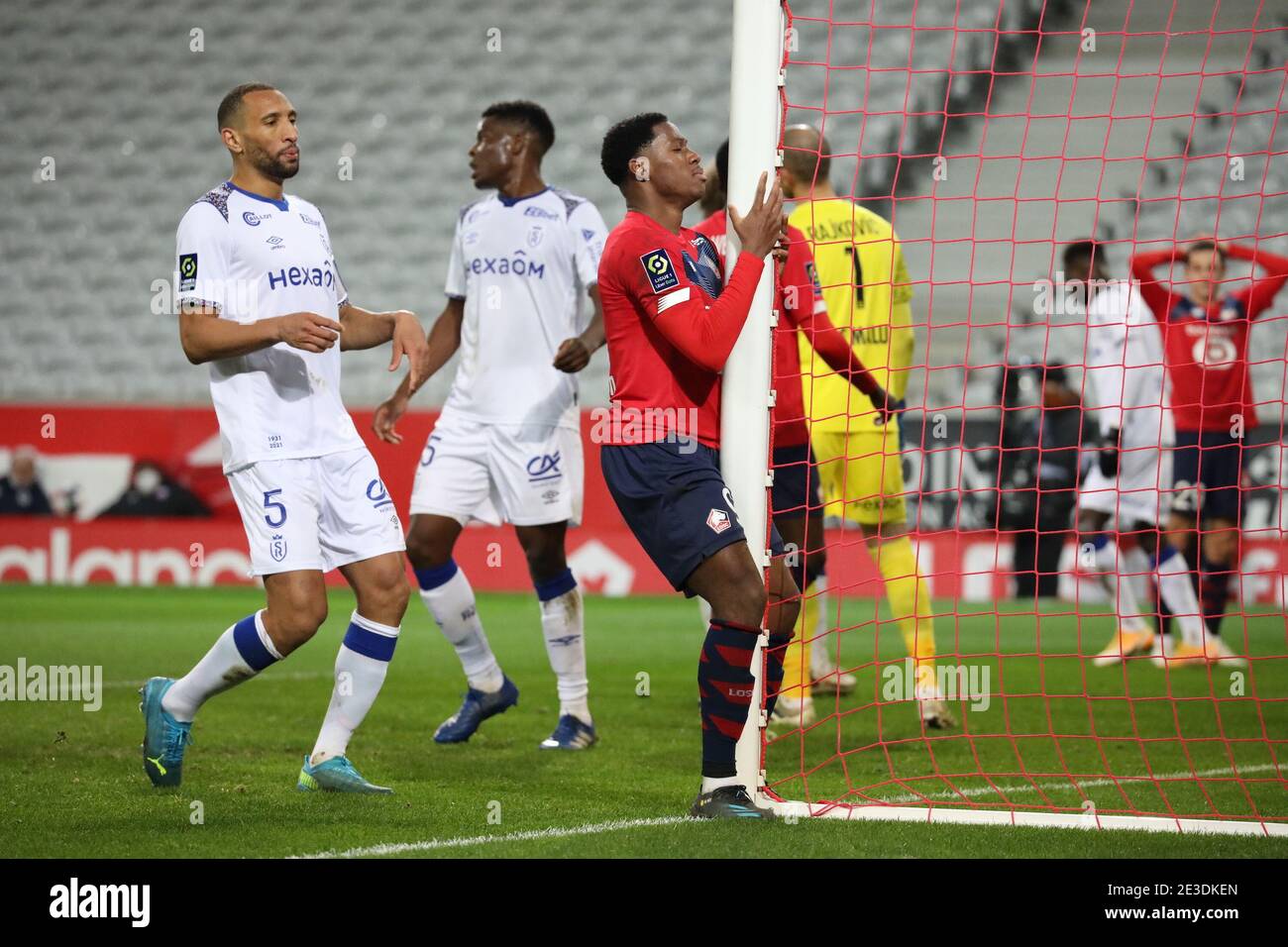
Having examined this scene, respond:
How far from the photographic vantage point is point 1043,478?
1284cm

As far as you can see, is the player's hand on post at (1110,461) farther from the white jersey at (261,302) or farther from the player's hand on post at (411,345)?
the white jersey at (261,302)

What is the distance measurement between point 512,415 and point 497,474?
0.87ft

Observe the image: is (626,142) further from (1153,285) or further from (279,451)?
(1153,285)

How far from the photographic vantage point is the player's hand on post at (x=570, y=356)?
5.96 metres

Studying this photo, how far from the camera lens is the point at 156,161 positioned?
17031 mm

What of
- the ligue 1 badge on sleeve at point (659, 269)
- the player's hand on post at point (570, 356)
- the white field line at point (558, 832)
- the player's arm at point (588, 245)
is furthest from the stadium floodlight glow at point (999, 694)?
the player's arm at point (588, 245)

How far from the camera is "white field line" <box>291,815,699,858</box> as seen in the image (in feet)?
13.5

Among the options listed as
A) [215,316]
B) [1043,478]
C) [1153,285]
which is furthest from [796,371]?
[1043,478]

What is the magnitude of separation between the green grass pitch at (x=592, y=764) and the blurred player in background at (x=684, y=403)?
44 centimetres

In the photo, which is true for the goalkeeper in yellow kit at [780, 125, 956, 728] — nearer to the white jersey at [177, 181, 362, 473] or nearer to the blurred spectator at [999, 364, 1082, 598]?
the white jersey at [177, 181, 362, 473]

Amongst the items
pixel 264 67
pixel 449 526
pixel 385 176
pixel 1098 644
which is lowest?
pixel 1098 644

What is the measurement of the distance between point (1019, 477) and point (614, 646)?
496 centimetres

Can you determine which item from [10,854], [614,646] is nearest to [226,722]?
[10,854]
